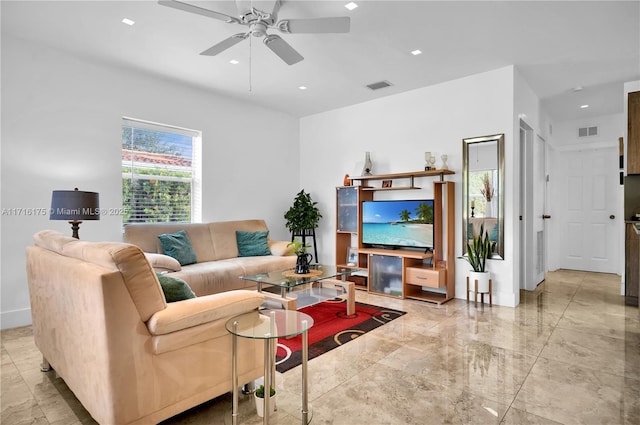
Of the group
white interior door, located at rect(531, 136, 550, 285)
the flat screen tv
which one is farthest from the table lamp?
white interior door, located at rect(531, 136, 550, 285)

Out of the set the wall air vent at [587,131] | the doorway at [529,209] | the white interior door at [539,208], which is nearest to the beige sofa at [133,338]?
the doorway at [529,209]

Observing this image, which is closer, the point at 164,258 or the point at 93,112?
the point at 164,258

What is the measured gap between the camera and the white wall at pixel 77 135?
3.45 m

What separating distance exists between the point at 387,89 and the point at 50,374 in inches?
185

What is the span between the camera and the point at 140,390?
1.65 m

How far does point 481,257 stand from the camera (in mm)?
4270

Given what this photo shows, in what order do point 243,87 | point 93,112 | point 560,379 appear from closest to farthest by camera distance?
point 560,379
point 93,112
point 243,87

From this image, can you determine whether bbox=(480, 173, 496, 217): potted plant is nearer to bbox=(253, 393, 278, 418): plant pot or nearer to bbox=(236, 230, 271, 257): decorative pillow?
bbox=(236, 230, 271, 257): decorative pillow

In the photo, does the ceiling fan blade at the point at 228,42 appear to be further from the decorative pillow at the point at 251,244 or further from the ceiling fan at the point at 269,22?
the decorative pillow at the point at 251,244

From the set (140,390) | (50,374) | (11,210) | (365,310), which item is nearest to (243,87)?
(11,210)

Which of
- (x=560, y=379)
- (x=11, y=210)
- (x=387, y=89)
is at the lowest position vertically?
(x=560, y=379)

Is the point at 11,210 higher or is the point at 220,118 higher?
the point at 220,118

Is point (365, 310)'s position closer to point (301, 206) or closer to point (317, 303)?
point (317, 303)

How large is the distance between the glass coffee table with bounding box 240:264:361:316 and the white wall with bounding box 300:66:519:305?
1.32 metres
